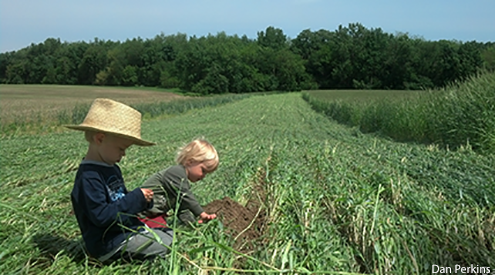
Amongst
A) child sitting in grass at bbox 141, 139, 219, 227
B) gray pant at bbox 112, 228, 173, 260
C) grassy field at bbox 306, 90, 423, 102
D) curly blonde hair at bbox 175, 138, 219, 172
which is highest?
curly blonde hair at bbox 175, 138, 219, 172

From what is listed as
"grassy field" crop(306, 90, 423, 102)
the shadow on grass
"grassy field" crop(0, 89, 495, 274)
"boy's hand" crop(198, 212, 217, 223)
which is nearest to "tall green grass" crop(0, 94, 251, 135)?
"grassy field" crop(0, 89, 495, 274)

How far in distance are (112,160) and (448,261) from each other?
117 inches

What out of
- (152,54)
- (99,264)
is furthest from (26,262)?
(152,54)

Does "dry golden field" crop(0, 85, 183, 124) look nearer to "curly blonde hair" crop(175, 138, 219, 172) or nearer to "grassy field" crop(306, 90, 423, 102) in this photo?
"curly blonde hair" crop(175, 138, 219, 172)

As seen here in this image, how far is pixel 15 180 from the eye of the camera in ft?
23.6

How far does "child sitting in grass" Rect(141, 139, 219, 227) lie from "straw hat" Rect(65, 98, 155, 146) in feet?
2.30

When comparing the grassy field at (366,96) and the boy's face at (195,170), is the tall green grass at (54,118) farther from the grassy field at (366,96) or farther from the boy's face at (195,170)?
the boy's face at (195,170)

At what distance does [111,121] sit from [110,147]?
0.21m

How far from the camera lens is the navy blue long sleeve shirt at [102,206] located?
303cm

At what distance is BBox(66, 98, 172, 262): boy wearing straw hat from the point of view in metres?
3.05

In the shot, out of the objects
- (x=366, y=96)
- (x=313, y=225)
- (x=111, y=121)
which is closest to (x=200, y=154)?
(x=111, y=121)

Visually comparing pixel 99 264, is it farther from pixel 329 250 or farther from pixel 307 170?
pixel 307 170

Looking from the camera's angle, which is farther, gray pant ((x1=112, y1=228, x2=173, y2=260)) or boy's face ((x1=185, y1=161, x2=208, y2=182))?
boy's face ((x1=185, y1=161, x2=208, y2=182))

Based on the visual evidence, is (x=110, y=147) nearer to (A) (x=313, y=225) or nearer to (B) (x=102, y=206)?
(B) (x=102, y=206)
